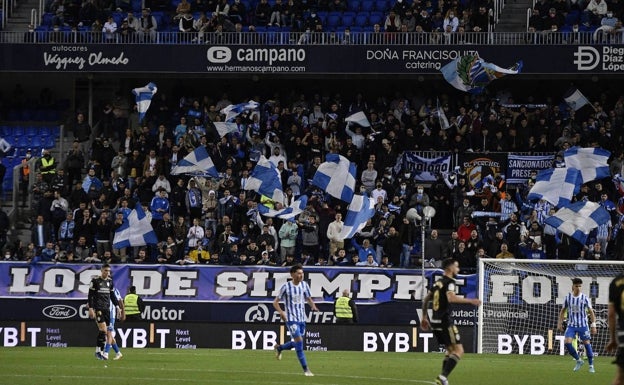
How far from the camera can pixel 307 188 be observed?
37688mm

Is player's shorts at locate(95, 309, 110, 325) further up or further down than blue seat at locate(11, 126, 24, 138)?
further down

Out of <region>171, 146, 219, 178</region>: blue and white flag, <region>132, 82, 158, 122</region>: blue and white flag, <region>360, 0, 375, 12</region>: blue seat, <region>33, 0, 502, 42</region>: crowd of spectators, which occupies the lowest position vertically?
<region>171, 146, 219, 178</region>: blue and white flag

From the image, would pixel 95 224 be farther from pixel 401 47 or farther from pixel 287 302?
pixel 287 302

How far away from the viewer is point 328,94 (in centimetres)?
4369

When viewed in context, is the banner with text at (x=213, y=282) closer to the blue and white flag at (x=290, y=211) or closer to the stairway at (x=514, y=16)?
the blue and white flag at (x=290, y=211)

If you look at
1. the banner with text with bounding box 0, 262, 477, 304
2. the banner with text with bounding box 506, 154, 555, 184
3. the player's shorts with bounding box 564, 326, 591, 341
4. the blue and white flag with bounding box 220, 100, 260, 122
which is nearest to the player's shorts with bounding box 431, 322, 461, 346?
the player's shorts with bounding box 564, 326, 591, 341

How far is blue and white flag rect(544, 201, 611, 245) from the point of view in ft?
111

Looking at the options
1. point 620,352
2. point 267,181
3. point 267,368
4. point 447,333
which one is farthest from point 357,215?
point 620,352

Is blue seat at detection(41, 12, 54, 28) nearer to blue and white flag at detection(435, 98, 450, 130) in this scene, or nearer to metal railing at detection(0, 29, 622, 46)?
metal railing at detection(0, 29, 622, 46)

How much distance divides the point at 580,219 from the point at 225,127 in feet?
36.5

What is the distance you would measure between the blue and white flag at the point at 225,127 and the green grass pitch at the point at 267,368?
877 centimetres

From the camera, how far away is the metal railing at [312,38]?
3959 centimetres

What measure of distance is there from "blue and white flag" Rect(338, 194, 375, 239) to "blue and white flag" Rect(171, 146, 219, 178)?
4.57 m

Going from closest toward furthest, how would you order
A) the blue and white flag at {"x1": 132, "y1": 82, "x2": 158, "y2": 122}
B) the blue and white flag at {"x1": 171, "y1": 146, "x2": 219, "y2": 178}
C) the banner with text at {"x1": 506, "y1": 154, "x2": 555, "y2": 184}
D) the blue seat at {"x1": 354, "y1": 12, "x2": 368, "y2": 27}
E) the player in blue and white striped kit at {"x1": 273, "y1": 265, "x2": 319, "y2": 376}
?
the player in blue and white striped kit at {"x1": 273, "y1": 265, "x2": 319, "y2": 376}
the blue and white flag at {"x1": 171, "y1": 146, "x2": 219, "y2": 178}
the banner with text at {"x1": 506, "y1": 154, "x2": 555, "y2": 184}
the blue and white flag at {"x1": 132, "y1": 82, "x2": 158, "y2": 122}
the blue seat at {"x1": 354, "y1": 12, "x2": 368, "y2": 27}
